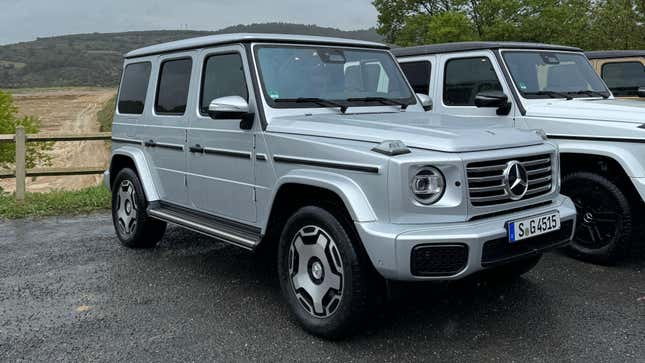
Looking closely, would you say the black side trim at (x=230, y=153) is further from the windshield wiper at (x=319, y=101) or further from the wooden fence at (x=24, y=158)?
the wooden fence at (x=24, y=158)

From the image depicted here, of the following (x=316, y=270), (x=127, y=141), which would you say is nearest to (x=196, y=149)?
(x=127, y=141)

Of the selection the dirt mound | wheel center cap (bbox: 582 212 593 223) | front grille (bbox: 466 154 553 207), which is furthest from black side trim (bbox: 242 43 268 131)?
the dirt mound

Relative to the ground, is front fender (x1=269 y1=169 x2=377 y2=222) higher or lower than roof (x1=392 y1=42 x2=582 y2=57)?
lower

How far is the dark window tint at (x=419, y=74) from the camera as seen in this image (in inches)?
275

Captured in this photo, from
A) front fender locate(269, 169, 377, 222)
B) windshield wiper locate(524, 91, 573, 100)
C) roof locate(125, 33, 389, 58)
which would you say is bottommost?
front fender locate(269, 169, 377, 222)

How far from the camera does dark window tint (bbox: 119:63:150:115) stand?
19.7 feet

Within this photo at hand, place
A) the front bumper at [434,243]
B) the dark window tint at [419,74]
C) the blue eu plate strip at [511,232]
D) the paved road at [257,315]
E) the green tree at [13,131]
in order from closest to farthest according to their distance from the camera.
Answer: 1. the front bumper at [434,243]
2. the blue eu plate strip at [511,232]
3. the paved road at [257,315]
4. the dark window tint at [419,74]
5. the green tree at [13,131]

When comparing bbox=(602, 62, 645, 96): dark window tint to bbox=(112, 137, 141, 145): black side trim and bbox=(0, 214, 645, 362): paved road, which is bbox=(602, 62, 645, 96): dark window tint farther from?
bbox=(112, 137, 141, 145): black side trim

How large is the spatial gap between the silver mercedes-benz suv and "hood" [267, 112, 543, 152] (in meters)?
0.01

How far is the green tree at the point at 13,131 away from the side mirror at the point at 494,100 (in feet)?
38.8

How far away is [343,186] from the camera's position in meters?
3.67

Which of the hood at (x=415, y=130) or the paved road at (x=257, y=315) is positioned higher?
the hood at (x=415, y=130)

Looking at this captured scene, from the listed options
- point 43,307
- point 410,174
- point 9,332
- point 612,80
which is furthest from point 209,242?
point 612,80

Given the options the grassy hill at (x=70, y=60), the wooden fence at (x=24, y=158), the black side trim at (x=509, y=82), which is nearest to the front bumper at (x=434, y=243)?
the black side trim at (x=509, y=82)
